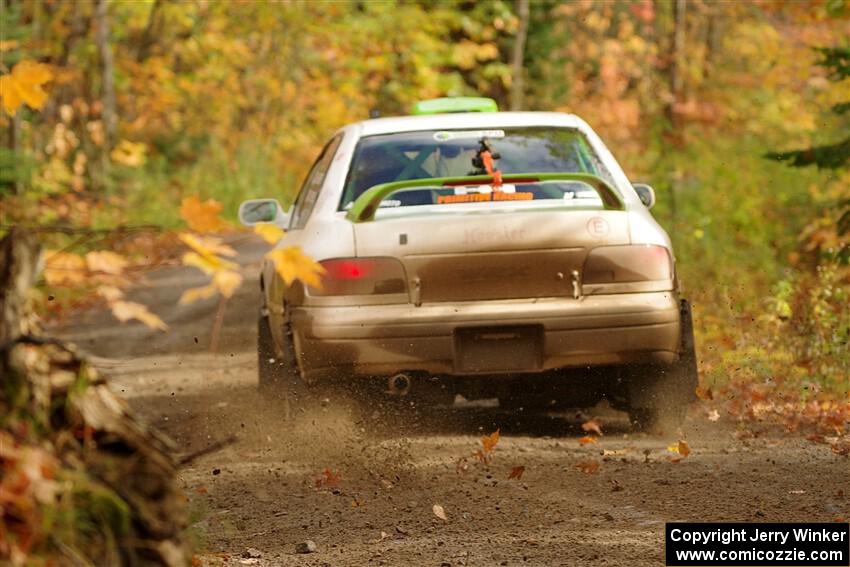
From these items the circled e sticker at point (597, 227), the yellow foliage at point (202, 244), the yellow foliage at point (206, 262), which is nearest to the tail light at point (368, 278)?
the circled e sticker at point (597, 227)

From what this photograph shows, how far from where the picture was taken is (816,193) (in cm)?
1880

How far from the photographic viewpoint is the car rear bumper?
711 centimetres

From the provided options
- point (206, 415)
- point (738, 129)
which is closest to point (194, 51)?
point (738, 129)

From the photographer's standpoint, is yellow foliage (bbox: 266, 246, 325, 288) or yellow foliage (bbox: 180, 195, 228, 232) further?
yellow foliage (bbox: 266, 246, 325, 288)

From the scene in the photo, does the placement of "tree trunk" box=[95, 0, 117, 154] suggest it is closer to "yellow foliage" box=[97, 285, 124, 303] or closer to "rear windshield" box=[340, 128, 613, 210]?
"rear windshield" box=[340, 128, 613, 210]

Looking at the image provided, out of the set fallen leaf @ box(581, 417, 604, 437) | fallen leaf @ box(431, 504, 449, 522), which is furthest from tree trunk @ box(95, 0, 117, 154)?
fallen leaf @ box(431, 504, 449, 522)

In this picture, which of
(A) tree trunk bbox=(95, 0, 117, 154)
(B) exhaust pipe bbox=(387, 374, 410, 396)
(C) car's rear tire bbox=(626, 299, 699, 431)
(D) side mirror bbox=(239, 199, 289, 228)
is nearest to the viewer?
(B) exhaust pipe bbox=(387, 374, 410, 396)

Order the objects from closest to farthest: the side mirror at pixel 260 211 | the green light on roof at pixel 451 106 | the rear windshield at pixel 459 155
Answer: the rear windshield at pixel 459 155 < the side mirror at pixel 260 211 < the green light on roof at pixel 451 106

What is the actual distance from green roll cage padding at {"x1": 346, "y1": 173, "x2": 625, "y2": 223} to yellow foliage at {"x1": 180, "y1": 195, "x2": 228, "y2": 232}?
11.7 ft

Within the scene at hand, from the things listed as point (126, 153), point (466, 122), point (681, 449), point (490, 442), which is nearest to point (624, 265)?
point (681, 449)

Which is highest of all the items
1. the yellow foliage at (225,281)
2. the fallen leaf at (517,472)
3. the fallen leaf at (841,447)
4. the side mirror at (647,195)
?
the yellow foliage at (225,281)

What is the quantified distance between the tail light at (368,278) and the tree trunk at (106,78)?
17926mm

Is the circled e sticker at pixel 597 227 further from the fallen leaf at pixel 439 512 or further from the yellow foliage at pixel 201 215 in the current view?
the yellow foliage at pixel 201 215

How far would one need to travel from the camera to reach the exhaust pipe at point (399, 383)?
24.1ft
